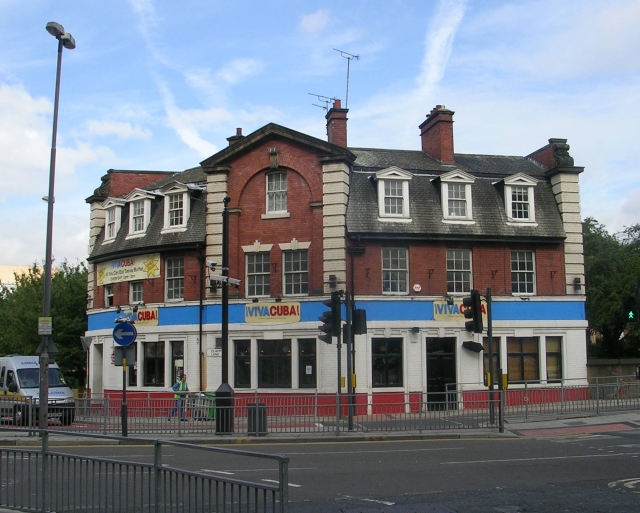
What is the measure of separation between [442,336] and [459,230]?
13.5ft

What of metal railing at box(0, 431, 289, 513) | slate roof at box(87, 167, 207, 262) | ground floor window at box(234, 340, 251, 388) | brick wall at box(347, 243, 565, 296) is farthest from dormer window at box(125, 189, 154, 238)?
metal railing at box(0, 431, 289, 513)

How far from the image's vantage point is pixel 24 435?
1902 centimetres

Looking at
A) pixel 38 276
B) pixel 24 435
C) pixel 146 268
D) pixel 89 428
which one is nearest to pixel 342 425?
pixel 89 428

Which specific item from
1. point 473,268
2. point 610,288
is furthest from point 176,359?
point 610,288

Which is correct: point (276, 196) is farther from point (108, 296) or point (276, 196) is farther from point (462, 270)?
point (108, 296)

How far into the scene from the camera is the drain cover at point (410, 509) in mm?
9318

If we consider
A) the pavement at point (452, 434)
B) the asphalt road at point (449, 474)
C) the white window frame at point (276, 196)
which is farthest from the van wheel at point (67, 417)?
the white window frame at point (276, 196)

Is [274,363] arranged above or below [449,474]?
above

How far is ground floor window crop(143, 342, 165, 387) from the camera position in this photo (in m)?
29.4

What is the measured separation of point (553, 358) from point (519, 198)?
6455 mm

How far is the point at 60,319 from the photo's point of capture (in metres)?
39.2

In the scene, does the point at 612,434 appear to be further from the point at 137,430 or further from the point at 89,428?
the point at 89,428

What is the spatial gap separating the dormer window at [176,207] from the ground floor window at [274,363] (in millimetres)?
5995

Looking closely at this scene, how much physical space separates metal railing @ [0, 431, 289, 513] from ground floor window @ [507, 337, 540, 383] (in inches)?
858
